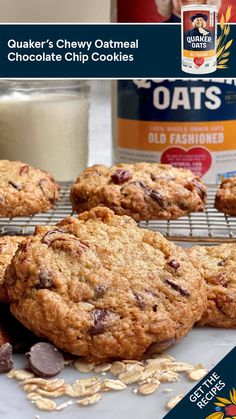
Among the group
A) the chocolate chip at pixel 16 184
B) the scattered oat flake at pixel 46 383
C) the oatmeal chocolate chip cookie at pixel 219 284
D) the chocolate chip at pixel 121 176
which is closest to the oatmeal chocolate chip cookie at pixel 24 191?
the chocolate chip at pixel 16 184

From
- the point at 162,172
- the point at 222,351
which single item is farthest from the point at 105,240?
the point at 162,172

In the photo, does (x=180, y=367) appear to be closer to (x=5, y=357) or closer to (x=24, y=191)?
(x=5, y=357)

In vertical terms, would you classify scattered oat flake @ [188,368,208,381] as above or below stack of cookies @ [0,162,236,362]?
below

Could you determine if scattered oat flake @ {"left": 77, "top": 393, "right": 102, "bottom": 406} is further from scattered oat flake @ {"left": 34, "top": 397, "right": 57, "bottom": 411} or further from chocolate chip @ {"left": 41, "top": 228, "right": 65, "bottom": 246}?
chocolate chip @ {"left": 41, "top": 228, "right": 65, "bottom": 246}

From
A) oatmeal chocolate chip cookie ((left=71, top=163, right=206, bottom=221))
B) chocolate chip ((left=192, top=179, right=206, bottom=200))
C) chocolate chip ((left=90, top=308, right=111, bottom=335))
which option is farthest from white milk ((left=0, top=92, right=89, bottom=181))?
chocolate chip ((left=90, top=308, right=111, bottom=335))

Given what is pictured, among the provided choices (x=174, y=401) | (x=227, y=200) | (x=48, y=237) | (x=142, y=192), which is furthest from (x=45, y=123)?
(x=174, y=401)

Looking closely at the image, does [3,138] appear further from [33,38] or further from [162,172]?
[33,38]
